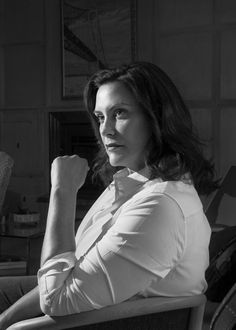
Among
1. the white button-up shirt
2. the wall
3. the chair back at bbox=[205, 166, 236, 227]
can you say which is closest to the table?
the wall

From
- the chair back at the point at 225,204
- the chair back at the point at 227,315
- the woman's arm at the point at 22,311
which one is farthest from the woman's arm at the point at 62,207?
the chair back at the point at 225,204

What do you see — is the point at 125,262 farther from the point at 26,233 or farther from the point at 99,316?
the point at 26,233

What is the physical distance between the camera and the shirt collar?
1.38m

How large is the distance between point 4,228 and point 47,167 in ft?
3.16

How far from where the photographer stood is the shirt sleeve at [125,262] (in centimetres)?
110

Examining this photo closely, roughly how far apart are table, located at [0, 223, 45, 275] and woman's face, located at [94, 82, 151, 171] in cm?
168

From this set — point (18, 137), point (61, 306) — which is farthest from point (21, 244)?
point (61, 306)

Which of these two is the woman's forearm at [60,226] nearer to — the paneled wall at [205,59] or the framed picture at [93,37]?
the paneled wall at [205,59]

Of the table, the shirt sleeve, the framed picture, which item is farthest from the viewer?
the framed picture

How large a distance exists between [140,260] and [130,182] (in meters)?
0.37

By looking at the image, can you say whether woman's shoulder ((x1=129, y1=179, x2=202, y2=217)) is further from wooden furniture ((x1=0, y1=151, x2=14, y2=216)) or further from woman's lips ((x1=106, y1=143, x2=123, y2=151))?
wooden furniture ((x1=0, y1=151, x2=14, y2=216))

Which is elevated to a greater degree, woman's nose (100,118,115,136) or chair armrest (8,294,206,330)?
woman's nose (100,118,115,136)

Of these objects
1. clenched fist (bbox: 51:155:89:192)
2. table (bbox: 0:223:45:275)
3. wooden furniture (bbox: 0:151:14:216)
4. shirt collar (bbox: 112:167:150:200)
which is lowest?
table (bbox: 0:223:45:275)

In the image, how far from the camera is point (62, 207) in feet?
4.11
